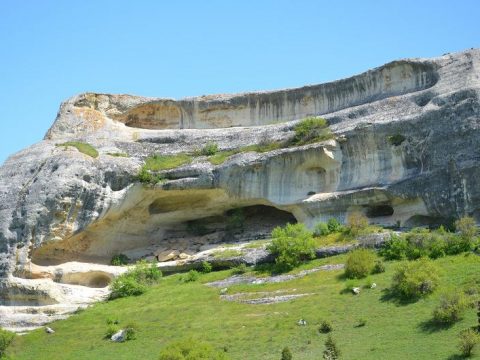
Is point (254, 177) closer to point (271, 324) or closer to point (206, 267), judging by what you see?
point (206, 267)

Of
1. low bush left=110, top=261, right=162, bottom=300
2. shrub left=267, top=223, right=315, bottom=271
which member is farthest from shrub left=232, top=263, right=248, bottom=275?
low bush left=110, top=261, right=162, bottom=300

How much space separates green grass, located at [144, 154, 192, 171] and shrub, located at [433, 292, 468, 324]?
21.4 metres

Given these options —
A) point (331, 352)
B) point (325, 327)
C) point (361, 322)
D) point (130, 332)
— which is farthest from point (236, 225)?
point (331, 352)

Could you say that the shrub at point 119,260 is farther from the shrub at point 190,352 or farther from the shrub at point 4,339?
the shrub at point 190,352

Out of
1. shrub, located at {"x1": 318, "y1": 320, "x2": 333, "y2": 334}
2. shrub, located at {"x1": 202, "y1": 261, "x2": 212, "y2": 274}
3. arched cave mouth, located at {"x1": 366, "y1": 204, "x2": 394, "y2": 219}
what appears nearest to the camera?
shrub, located at {"x1": 318, "y1": 320, "x2": 333, "y2": 334}

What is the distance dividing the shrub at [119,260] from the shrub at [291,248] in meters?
10.7

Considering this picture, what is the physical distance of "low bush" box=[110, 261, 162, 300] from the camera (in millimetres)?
35531

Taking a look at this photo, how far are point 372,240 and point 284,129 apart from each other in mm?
12126

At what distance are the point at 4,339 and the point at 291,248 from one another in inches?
521

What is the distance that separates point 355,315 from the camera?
84.5ft

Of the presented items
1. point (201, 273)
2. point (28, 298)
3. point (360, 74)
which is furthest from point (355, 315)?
point (360, 74)

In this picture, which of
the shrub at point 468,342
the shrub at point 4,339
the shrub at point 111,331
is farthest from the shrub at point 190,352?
the shrub at point 4,339

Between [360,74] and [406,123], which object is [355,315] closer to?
[406,123]

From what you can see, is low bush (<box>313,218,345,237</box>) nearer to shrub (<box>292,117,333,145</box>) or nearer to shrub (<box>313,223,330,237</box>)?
shrub (<box>313,223,330,237</box>)
